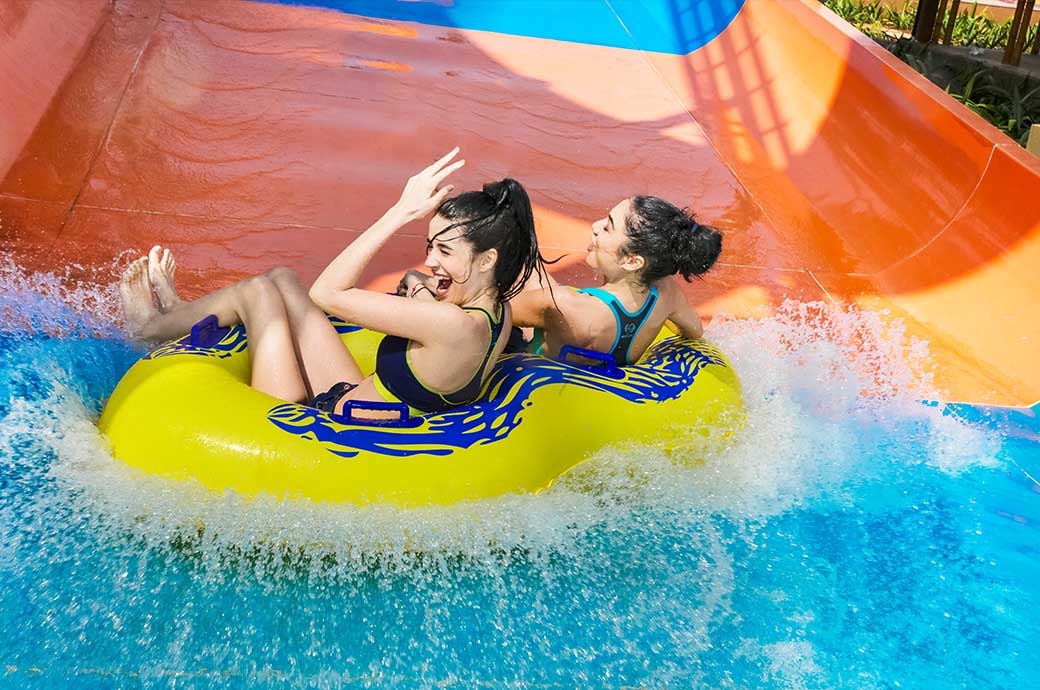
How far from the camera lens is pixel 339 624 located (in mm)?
2445

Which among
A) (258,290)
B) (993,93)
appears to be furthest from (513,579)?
(993,93)

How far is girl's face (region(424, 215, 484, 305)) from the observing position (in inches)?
104

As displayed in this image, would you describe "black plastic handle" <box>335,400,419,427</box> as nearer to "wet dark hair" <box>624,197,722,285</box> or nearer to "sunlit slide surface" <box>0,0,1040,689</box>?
"sunlit slide surface" <box>0,0,1040,689</box>

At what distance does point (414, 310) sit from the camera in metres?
2.60

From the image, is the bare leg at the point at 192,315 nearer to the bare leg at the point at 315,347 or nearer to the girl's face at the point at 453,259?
the bare leg at the point at 315,347

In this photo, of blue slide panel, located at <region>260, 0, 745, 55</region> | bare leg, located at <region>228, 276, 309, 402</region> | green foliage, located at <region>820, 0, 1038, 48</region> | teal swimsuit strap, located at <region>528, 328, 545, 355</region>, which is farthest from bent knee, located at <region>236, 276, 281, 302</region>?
green foliage, located at <region>820, 0, 1038, 48</region>

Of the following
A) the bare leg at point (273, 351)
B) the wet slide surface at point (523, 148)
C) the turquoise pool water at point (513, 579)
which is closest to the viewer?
the turquoise pool water at point (513, 579)

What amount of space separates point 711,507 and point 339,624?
111 cm

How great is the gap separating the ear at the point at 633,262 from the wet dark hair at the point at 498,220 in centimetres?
51

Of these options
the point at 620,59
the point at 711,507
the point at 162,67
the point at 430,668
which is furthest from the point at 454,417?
the point at 620,59

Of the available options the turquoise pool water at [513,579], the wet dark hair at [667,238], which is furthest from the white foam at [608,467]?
the wet dark hair at [667,238]

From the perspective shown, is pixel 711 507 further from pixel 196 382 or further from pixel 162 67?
pixel 162 67

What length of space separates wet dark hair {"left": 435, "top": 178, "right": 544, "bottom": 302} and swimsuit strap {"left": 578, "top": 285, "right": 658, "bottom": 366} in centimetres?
49

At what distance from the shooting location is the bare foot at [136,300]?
10.7ft
